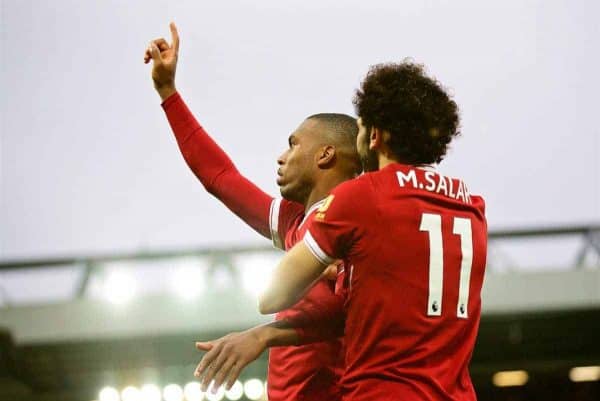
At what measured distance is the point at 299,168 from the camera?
3.24m

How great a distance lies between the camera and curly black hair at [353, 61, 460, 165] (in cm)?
276

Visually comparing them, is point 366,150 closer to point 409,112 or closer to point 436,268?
point 409,112

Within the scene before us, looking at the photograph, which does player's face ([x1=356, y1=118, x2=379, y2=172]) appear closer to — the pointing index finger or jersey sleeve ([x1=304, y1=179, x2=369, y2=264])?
jersey sleeve ([x1=304, y1=179, x2=369, y2=264])

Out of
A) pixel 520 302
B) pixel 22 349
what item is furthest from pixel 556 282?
pixel 22 349

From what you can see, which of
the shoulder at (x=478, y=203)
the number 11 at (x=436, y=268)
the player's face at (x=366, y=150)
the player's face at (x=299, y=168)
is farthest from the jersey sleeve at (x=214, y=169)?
the number 11 at (x=436, y=268)

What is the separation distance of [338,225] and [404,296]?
249 millimetres

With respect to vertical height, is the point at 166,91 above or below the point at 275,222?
above

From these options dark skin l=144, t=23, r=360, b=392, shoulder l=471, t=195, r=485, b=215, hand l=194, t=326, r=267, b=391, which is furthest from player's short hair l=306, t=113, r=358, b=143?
hand l=194, t=326, r=267, b=391

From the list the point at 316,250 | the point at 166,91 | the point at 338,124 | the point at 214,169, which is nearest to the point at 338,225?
the point at 316,250

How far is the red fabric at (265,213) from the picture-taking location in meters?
3.02

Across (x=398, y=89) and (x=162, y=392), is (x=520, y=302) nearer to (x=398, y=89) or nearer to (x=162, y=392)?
(x=162, y=392)

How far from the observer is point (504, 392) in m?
13.7

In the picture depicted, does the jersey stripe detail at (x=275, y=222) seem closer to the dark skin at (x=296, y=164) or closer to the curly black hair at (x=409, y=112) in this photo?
the dark skin at (x=296, y=164)

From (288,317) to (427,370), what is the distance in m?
0.44
